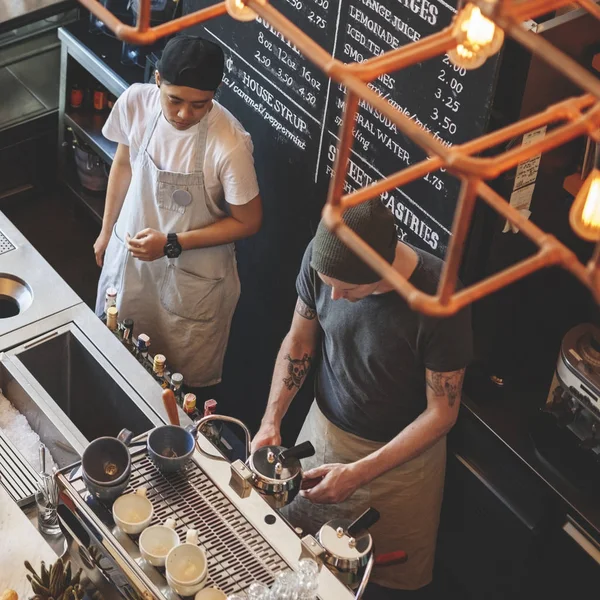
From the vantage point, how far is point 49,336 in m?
3.44

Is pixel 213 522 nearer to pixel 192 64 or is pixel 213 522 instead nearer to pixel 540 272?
pixel 192 64

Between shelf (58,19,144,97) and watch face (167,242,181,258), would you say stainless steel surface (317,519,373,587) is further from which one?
shelf (58,19,144,97)

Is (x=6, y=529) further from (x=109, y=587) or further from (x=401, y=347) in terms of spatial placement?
(x=401, y=347)

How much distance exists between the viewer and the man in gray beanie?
2961mm

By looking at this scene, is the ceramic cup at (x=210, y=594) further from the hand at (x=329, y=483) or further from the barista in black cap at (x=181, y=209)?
the barista in black cap at (x=181, y=209)

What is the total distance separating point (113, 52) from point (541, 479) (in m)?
2.84

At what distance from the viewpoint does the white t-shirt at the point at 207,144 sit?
3.65m

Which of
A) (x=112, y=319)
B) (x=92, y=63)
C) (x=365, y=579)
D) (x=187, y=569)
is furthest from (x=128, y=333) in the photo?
(x=92, y=63)

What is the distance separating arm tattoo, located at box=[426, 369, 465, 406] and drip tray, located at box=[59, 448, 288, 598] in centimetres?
73

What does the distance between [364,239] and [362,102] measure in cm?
102

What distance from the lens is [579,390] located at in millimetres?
3406

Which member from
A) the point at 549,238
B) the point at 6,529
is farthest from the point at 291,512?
the point at 549,238

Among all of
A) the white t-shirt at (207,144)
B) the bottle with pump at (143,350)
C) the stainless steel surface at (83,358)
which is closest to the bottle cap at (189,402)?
the stainless steel surface at (83,358)

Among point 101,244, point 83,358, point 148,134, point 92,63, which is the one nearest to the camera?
point 83,358
